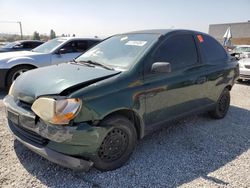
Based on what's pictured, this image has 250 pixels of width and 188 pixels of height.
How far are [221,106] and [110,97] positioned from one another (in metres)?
3.03

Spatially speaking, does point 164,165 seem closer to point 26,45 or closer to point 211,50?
point 211,50

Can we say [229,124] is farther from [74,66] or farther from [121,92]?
[74,66]

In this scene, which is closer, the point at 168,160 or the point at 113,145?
the point at 113,145

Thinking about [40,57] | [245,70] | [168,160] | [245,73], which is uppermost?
[40,57]

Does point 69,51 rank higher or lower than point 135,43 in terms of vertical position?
lower

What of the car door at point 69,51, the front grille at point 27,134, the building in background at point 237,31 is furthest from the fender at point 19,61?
the building in background at point 237,31

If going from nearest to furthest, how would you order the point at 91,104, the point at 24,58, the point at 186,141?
the point at 91,104 → the point at 186,141 → the point at 24,58

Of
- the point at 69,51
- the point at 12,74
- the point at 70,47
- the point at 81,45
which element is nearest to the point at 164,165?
the point at 12,74

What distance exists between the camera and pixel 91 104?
8.30 feet

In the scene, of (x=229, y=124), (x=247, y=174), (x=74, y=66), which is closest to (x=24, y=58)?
(x=74, y=66)

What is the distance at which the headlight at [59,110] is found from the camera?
2.41 meters

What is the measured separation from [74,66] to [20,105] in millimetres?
966

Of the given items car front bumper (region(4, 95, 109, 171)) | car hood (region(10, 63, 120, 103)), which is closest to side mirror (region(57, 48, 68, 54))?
car hood (region(10, 63, 120, 103))

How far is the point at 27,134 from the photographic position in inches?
109
